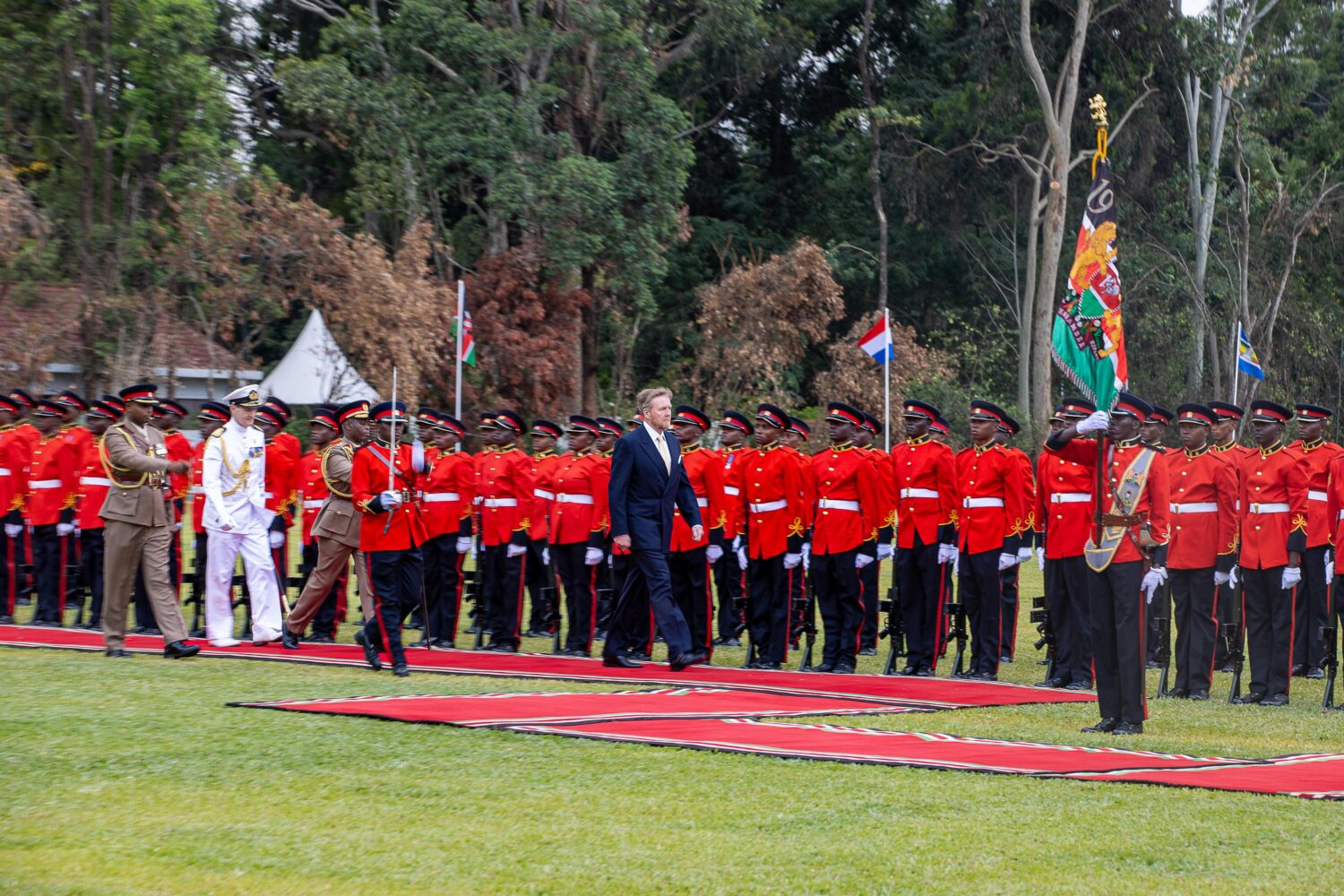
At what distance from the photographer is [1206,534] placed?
1280 cm

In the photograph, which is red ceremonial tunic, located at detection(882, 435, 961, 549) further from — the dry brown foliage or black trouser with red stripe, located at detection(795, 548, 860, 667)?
the dry brown foliage

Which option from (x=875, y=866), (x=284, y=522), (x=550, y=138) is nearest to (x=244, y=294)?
(x=550, y=138)

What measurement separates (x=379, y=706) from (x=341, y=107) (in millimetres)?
22998

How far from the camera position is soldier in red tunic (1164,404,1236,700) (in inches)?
495

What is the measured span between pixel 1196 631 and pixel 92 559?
10284 mm

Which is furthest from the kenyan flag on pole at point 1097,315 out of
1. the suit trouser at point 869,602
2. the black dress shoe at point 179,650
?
the black dress shoe at point 179,650

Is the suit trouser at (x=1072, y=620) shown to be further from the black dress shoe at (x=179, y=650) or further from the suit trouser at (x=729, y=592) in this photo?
the black dress shoe at (x=179, y=650)

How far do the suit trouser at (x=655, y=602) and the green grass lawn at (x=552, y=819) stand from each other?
3.19 meters

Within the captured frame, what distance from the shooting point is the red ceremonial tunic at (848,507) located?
13.3 m

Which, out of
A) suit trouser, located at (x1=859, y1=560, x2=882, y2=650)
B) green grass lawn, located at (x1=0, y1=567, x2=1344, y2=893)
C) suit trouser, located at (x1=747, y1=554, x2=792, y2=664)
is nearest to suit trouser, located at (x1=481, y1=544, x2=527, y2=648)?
suit trouser, located at (x1=747, y1=554, x2=792, y2=664)

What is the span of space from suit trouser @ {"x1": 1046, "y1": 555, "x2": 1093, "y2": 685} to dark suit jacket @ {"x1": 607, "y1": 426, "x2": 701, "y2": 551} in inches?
114

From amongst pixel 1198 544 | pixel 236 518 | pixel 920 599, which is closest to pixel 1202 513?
pixel 1198 544

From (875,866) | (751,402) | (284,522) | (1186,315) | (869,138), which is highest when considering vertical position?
(869,138)

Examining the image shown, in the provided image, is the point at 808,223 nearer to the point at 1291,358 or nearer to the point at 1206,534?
the point at 1291,358
